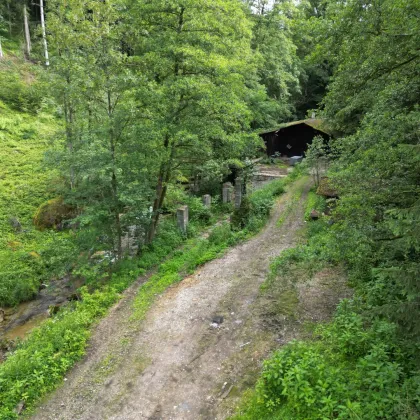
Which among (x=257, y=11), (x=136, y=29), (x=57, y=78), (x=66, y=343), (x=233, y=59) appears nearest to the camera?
(x=66, y=343)

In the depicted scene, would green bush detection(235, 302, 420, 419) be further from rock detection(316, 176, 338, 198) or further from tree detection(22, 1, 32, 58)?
tree detection(22, 1, 32, 58)

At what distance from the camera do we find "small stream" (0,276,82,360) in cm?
1039

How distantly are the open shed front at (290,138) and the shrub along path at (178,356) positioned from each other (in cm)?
2157

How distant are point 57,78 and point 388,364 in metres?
14.8

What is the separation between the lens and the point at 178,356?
7.66 meters

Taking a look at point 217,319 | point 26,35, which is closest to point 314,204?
point 217,319

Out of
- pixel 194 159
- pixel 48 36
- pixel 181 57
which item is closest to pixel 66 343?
pixel 194 159

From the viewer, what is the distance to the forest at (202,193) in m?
5.72

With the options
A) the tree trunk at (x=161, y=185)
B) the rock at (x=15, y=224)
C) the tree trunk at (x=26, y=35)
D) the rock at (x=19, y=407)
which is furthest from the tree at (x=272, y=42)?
the tree trunk at (x=26, y=35)

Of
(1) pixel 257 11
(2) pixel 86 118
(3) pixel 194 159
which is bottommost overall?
(3) pixel 194 159

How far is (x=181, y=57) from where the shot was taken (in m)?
11.1

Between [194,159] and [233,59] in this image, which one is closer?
[233,59]

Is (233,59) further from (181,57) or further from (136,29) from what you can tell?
(136,29)

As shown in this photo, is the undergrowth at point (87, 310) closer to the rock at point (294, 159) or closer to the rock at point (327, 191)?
the rock at point (327, 191)
